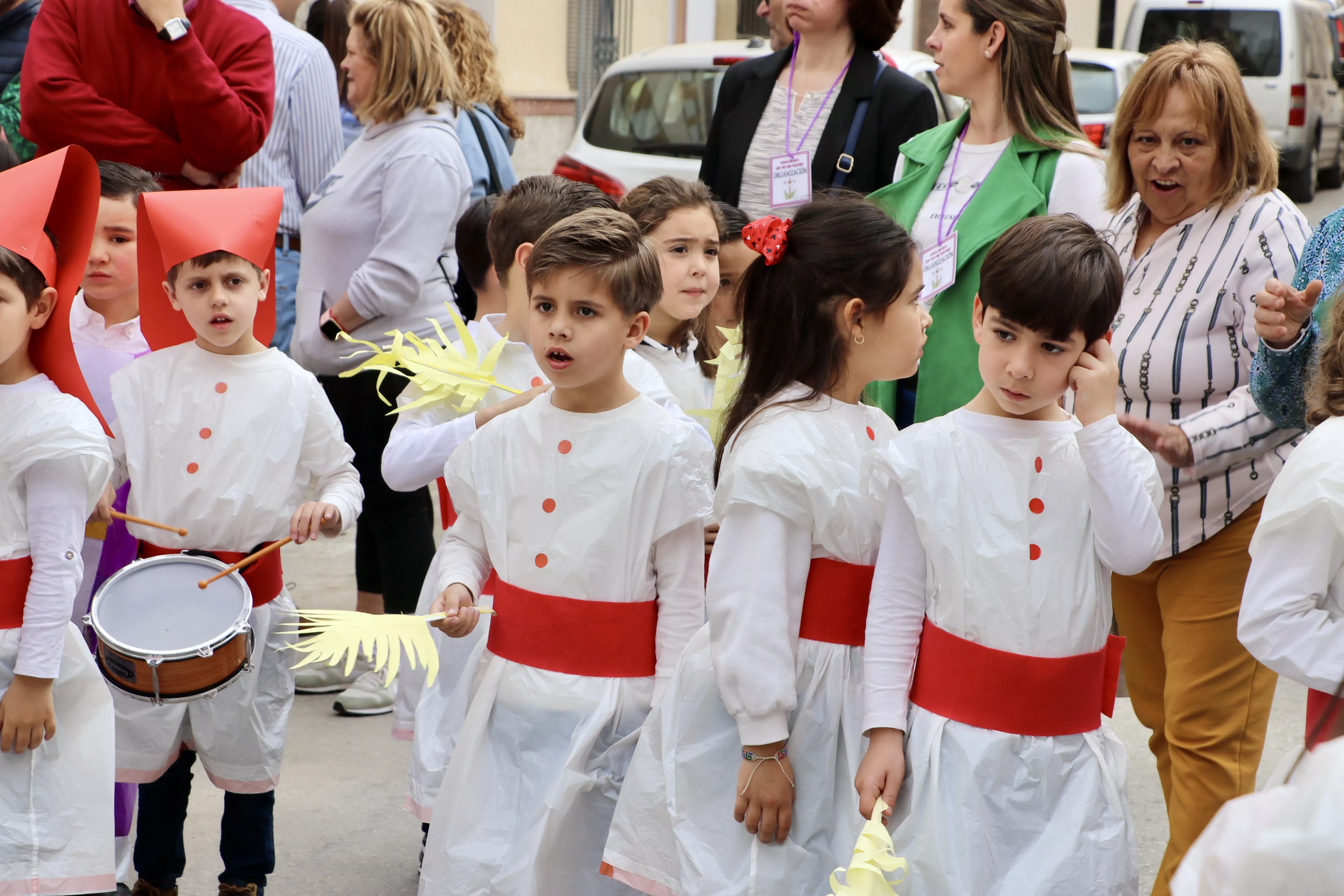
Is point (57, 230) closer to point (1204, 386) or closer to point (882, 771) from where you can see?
point (882, 771)

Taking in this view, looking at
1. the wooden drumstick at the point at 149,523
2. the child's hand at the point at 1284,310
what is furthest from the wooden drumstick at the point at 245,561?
the child's hand at the point at 1284,310

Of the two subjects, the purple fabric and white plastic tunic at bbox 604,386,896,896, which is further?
the purple fabric

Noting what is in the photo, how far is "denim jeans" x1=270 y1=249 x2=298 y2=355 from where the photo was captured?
4789 mm

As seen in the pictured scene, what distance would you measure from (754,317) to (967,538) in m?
0.56

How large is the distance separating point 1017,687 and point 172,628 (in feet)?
5.03

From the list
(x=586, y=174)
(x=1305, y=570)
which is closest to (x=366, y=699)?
(x=1305, y=570)

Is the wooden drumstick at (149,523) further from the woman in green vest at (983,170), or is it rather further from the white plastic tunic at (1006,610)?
the woman in green vest at (983,170)

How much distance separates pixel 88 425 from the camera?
2576mm

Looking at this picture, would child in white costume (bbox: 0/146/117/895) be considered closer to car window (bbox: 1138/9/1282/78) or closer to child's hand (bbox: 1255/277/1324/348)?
child's hand (bbox: 1255/277/1324/348)

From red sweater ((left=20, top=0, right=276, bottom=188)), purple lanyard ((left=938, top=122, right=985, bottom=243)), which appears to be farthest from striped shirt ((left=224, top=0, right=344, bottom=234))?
purple lanyard ((left=938, top=122, right=985, bottom=243))

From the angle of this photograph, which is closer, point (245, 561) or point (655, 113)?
point (245, 561)

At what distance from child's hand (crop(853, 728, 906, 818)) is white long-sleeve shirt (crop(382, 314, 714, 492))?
905mm

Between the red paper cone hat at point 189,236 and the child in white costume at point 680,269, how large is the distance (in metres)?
0.81

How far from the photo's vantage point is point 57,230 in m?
2.75
